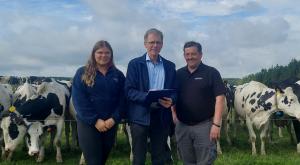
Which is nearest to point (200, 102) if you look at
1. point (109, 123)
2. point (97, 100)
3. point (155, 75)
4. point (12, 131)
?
point (155, 75)

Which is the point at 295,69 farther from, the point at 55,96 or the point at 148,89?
the point at 148,89

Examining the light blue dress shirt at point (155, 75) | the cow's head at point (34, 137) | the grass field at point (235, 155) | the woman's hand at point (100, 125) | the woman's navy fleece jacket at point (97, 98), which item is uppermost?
the light blue dress shirt at point (155, 75)

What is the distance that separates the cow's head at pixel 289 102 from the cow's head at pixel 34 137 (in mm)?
6817

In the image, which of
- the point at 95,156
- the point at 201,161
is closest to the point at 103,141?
the point at 95,156

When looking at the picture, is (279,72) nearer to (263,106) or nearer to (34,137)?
(263,106)

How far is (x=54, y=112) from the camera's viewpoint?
505 inches

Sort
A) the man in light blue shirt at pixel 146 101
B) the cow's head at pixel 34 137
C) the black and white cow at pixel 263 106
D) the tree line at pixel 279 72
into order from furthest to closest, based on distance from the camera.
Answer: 1. the tree line at pixel 279 72
2. the black and white cow at pixel 263 106
3. the cow's head at pixel 34 137
4. the man in light blue shirt at pixel 146 101

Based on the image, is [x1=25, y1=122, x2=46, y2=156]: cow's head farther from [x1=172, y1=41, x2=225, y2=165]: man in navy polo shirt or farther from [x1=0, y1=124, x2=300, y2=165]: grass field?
[x1=172, y1=41, x2=225, y2=165]: man in navy polo shirt

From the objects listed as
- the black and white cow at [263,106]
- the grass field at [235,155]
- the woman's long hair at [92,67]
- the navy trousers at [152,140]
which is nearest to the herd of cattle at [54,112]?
the black and white cow at [263,106]

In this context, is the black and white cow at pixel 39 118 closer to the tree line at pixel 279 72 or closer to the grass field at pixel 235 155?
the grass field at pixel 235 155

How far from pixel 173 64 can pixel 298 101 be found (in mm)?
7619

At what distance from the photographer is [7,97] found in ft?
47.0

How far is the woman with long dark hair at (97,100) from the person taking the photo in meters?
6.24

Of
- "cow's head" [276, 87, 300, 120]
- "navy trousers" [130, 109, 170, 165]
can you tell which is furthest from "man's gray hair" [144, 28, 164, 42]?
"cow's head" [276, 87, 300, 120]
